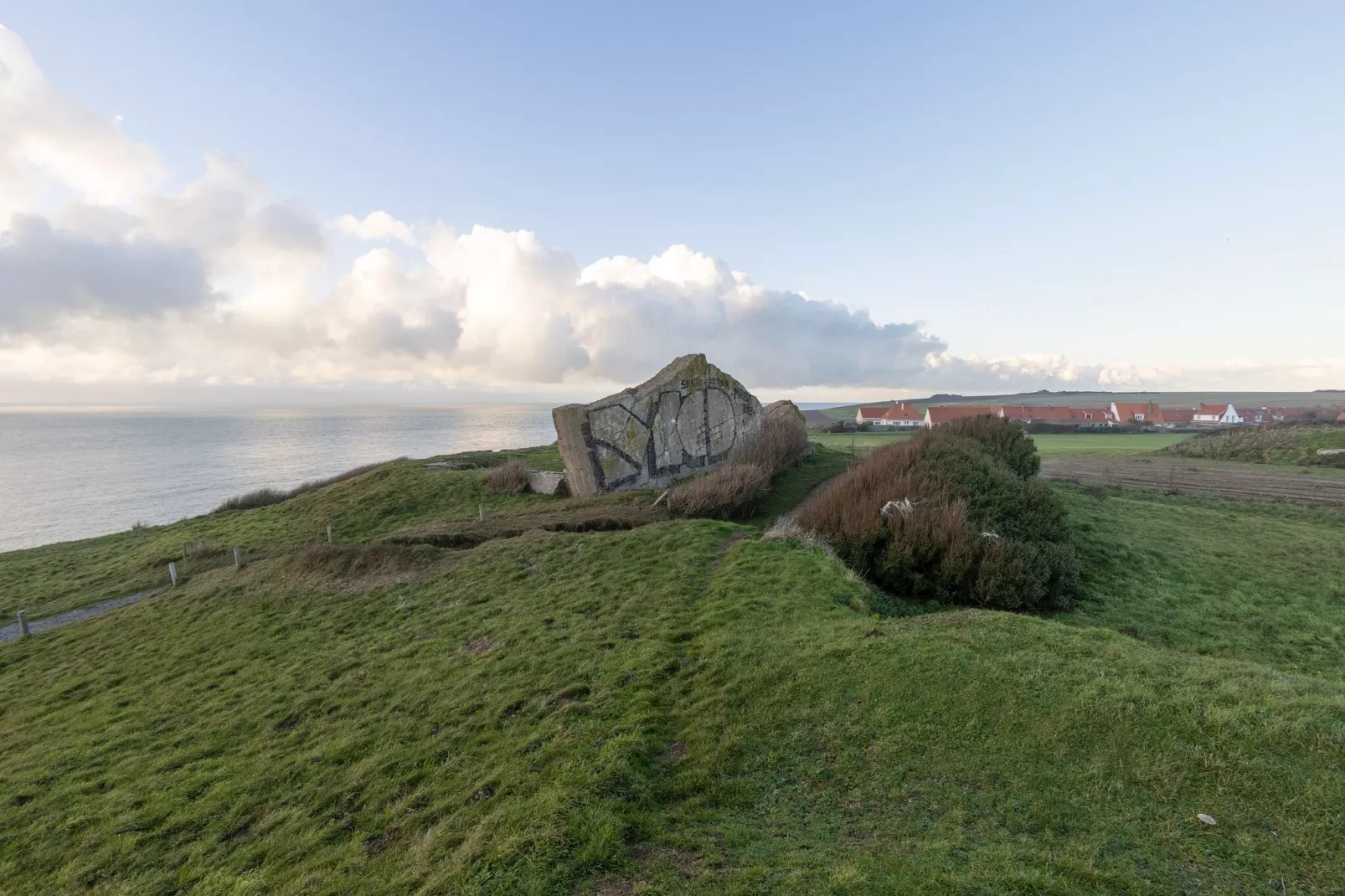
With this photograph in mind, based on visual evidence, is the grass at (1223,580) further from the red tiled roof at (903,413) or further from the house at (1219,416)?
the house at (1219,416)

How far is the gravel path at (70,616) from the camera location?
16812 mm

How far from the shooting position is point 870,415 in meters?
88.7

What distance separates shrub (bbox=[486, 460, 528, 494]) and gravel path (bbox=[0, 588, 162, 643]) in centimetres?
1228

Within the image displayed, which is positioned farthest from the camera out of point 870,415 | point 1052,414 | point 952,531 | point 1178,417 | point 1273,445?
point 870,415

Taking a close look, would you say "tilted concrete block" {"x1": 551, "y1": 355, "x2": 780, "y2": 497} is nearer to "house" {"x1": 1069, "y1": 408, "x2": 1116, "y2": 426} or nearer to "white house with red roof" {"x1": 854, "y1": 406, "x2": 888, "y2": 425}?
"white house with red roof" {"x1": 854, "y1": 406, "x2": 888, "y2": 425}

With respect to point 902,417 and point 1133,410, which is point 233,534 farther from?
point 1133,410

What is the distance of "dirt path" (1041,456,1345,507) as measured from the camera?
2550 cm

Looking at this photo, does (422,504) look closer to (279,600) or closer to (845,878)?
(279,600)

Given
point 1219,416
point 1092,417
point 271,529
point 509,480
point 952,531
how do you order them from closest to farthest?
point 952,531 → point 271,529 → point 509,480 → point 1092,417 → point 1219,416

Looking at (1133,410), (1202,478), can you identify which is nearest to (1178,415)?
(1133,410)

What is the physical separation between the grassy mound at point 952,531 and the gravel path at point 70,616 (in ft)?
73.5

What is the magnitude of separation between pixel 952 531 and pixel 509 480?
19.5 m

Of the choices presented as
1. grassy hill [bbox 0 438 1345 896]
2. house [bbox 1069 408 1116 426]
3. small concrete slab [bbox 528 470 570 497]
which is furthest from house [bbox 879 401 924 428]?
grassy hill [bbox 0 438 1345 896]

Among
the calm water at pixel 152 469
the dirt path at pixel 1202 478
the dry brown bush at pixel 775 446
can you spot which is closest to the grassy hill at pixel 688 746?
the dry brown bush at pixel 775 446
